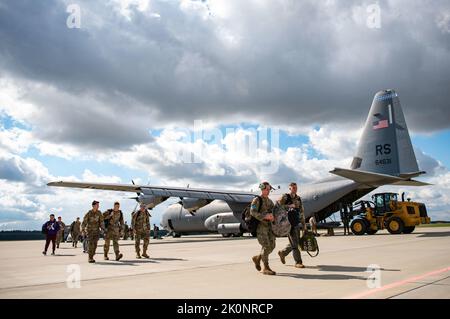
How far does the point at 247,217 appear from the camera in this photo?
8.57 meters

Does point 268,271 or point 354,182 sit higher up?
point 354,182

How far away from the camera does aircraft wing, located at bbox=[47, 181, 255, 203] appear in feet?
86.8

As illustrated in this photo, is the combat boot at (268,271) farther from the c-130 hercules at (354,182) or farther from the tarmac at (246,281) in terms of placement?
the c-130 hercules at (354,182)

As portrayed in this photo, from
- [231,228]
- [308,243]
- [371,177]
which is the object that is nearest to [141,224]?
[308,243]

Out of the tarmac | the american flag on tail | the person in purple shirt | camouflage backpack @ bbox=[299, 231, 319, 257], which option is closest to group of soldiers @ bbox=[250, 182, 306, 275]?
the tarmac

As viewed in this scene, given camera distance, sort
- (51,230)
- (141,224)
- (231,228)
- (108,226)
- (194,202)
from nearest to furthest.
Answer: (108,226), (141,224), (51,230), (194,202), (231,228)

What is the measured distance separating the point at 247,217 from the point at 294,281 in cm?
174

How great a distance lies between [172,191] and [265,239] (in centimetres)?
1928

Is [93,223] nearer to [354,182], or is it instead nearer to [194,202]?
[194,202]

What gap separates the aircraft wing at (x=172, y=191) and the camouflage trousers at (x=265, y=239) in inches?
734

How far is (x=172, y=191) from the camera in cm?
2716
